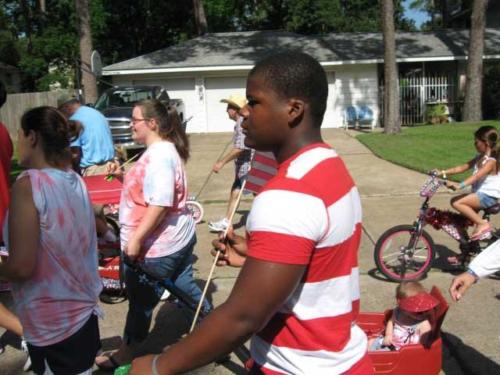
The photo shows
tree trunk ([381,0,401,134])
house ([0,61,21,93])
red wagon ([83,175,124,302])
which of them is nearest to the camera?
red wagon ([83,175,124,302])

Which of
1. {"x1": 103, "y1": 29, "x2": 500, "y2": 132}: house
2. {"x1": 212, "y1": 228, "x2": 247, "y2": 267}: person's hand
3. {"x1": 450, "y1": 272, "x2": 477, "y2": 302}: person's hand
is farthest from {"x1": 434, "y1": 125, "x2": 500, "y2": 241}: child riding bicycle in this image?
{"x1": 103, "y1": 29, "x2": 500, "y2": 132}: house

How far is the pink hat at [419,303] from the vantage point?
11.1ft

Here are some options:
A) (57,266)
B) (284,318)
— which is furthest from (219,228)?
(284,318)

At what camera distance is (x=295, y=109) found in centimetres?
161

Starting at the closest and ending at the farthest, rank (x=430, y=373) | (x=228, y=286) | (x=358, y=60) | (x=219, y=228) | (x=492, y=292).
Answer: (x=430, y=373) < (x=492, y=292) < (x=228, y=286) < (x=219, y=228) < (x=358, y=60)

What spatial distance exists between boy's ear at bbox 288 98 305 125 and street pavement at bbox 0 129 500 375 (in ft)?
8.97

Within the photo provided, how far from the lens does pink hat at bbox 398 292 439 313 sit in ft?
11.1

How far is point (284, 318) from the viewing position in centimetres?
162

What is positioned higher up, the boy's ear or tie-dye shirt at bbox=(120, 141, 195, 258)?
the boy's ear

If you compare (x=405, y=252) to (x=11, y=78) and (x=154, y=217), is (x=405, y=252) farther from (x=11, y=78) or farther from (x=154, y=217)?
(x=11, y=78)

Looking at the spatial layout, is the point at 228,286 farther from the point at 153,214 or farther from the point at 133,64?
the point at 133,64

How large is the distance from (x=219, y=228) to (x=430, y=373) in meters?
4.54

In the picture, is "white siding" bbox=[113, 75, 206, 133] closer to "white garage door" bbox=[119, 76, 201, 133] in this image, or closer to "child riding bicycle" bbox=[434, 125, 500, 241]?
"white garage door" bbox=[119, 76, 201, 133]

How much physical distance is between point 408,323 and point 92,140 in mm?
4852
